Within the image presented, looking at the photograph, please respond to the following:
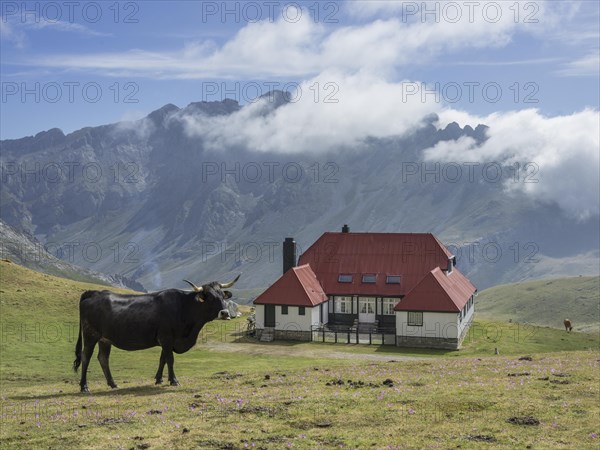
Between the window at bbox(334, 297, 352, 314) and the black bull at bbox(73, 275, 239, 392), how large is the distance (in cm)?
5133

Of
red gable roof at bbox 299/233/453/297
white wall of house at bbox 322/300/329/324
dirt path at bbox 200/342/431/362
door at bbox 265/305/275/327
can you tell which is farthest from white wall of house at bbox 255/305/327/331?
red gable roof at bbox 299/233/453/297

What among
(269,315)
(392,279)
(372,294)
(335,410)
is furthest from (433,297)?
(335,410)

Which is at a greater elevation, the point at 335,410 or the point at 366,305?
the point at 366,305

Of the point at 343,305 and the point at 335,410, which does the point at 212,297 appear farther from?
the point at 343,305

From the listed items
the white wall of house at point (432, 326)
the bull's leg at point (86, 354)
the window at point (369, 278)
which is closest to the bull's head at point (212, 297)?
the bull's leg at point (86, 354)

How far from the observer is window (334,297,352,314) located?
75.1 metres

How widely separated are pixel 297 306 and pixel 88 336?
44.5 metres

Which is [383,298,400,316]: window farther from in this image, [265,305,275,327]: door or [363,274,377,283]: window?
[265,305,275,327]: door

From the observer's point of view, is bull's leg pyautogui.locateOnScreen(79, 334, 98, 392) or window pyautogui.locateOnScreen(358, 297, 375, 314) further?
window pyautogui.locateOnScreen(358, 297, 375, 314)

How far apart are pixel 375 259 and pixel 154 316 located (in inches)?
2215

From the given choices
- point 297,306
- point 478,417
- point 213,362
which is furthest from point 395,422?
point 297,306

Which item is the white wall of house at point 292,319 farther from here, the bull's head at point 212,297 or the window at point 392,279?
the bull's head at point 212,297

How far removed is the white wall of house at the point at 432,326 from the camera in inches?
2517

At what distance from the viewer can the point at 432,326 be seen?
6500 centimetres
